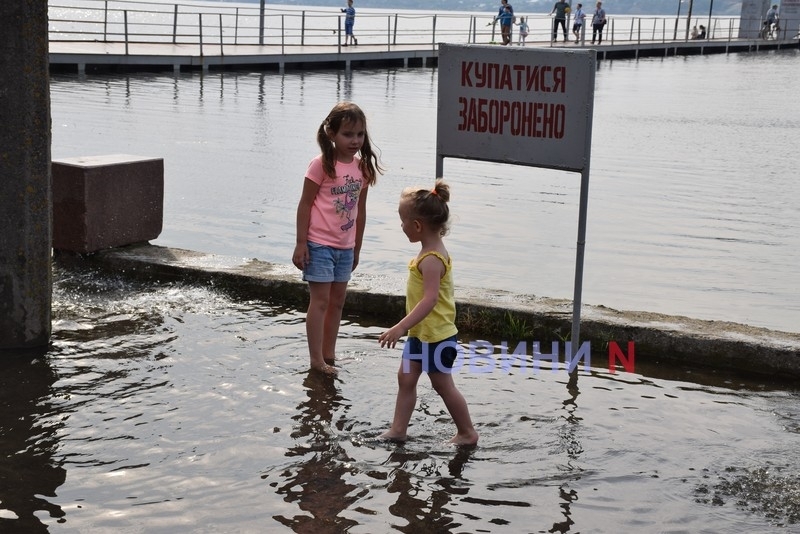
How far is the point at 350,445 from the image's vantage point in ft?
14.5

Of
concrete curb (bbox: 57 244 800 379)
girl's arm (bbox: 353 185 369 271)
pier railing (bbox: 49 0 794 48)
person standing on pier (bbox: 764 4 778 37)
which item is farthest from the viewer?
person standing on pier (bbox: 764 4 778 37)

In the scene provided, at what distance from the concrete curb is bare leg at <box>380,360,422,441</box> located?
5.27 feet

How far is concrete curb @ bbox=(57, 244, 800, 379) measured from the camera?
5648 mm

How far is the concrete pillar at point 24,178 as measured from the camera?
207 inches

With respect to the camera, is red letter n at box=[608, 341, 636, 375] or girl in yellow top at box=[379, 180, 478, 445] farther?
red letter n at box=[608, 341, 636, 375]

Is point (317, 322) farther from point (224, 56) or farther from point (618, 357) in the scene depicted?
point (224, 56)

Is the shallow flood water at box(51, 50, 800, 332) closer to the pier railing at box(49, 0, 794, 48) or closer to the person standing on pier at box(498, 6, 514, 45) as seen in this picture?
the pier railing at box(49, 0, 794, 48)

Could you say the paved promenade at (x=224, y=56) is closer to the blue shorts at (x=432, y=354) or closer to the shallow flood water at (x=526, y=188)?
the shallow flood water at (x=526, y=188)

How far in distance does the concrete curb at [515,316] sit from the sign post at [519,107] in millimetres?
519

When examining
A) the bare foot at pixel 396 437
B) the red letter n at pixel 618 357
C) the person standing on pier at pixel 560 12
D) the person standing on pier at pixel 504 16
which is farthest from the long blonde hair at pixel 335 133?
the person standing on pier at pixel 560 12

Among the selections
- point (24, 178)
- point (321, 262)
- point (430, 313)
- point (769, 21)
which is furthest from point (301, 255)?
point (769, 21)

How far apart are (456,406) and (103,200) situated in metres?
3.63

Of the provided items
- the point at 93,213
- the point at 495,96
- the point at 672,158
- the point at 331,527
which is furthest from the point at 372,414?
the point at 672,158

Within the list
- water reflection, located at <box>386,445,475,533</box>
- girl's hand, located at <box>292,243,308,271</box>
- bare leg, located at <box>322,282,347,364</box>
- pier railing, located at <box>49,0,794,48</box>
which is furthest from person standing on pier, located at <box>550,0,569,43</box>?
water reflection, located at <box>386,445,475,533</box>
